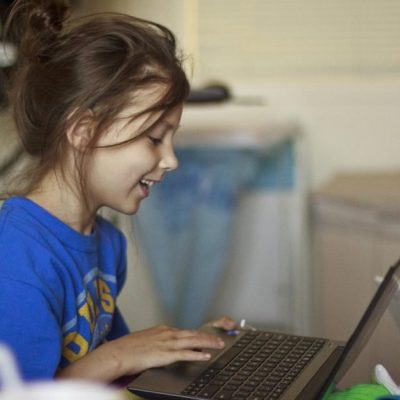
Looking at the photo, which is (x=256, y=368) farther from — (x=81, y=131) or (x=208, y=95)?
(x=208, y=95)

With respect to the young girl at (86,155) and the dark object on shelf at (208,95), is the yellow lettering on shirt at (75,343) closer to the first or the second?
the young girl at (86,155)

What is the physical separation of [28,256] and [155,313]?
1793 millimetres

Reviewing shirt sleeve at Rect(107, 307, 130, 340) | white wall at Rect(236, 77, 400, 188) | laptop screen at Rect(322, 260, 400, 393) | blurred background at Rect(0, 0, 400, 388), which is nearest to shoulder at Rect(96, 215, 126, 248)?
shirt sleeve at Rect(107, 307, 130, 340)

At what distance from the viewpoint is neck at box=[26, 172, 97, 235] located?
1224mm

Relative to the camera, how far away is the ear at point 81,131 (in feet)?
3.91

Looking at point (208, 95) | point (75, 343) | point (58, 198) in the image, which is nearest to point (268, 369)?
point (75, 343)

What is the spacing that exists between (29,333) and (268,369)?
0.98 feet

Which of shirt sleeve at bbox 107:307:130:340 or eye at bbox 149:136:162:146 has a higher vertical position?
eye at bbox 149:136:162:146

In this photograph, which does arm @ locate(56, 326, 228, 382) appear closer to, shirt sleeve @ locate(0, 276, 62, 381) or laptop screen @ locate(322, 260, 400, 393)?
shirt sleeve @ locate(0, 276, 62, 381)

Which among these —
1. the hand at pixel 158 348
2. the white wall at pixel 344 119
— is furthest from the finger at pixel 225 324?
the white wall at pixel 344 119

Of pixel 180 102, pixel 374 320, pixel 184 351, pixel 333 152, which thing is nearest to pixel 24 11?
pixel 180 102

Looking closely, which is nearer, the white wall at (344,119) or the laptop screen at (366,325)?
the laptop screen at (366,325)

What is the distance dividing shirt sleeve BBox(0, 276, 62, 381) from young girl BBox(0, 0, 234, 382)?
0.12 feet

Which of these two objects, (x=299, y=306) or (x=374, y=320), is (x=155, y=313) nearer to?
(x=299, y=306)
